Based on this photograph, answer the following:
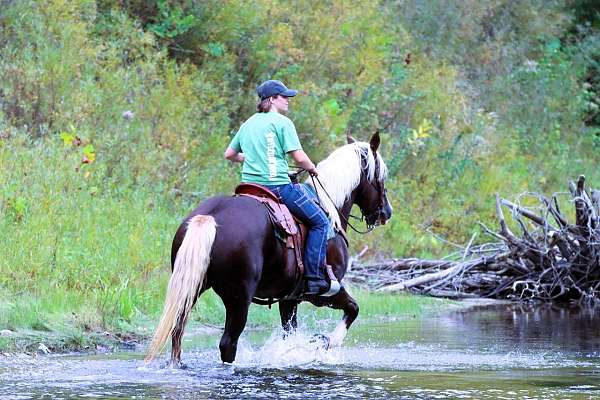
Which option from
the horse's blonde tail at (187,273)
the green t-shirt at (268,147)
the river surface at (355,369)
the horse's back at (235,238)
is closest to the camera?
the river surface at (355,369)

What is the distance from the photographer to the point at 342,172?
33.3 feet

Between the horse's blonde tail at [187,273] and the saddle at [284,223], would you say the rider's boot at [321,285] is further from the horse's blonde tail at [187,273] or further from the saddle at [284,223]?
the horse's blonde tail at [187,273]

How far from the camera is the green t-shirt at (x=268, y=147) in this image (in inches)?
354

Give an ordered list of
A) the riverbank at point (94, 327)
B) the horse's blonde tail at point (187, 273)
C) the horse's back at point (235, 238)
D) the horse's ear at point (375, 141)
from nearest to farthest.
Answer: the horse's blonde tail at point (187, 273), the horse's back at point (235, 238), the riverbank at point (94, 327), the horse's ear at point (375, 141)

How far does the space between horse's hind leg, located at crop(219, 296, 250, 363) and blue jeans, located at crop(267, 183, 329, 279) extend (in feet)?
2.93

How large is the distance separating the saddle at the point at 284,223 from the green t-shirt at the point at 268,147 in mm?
181

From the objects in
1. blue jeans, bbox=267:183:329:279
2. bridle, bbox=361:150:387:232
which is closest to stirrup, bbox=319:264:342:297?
blue jeans, bbox=267:183:329:279

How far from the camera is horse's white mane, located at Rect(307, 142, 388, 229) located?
32.5 ft

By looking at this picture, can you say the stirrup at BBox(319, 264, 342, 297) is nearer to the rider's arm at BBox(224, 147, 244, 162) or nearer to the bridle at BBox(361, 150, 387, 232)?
the rider's arm at BBox(224, 147, 244, 162)

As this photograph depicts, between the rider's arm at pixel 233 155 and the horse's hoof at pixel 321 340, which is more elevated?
the rider's arm at pixel 233 155

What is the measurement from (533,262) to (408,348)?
17.8 ft

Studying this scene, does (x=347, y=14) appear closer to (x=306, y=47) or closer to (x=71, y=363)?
(x=306, y=47)

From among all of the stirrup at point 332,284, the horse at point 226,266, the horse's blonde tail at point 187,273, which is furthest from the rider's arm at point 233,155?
the horse's blonde tail at point 187,273

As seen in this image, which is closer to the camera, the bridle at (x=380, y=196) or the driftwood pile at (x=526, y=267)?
the bridle at (x=380, y=196)
